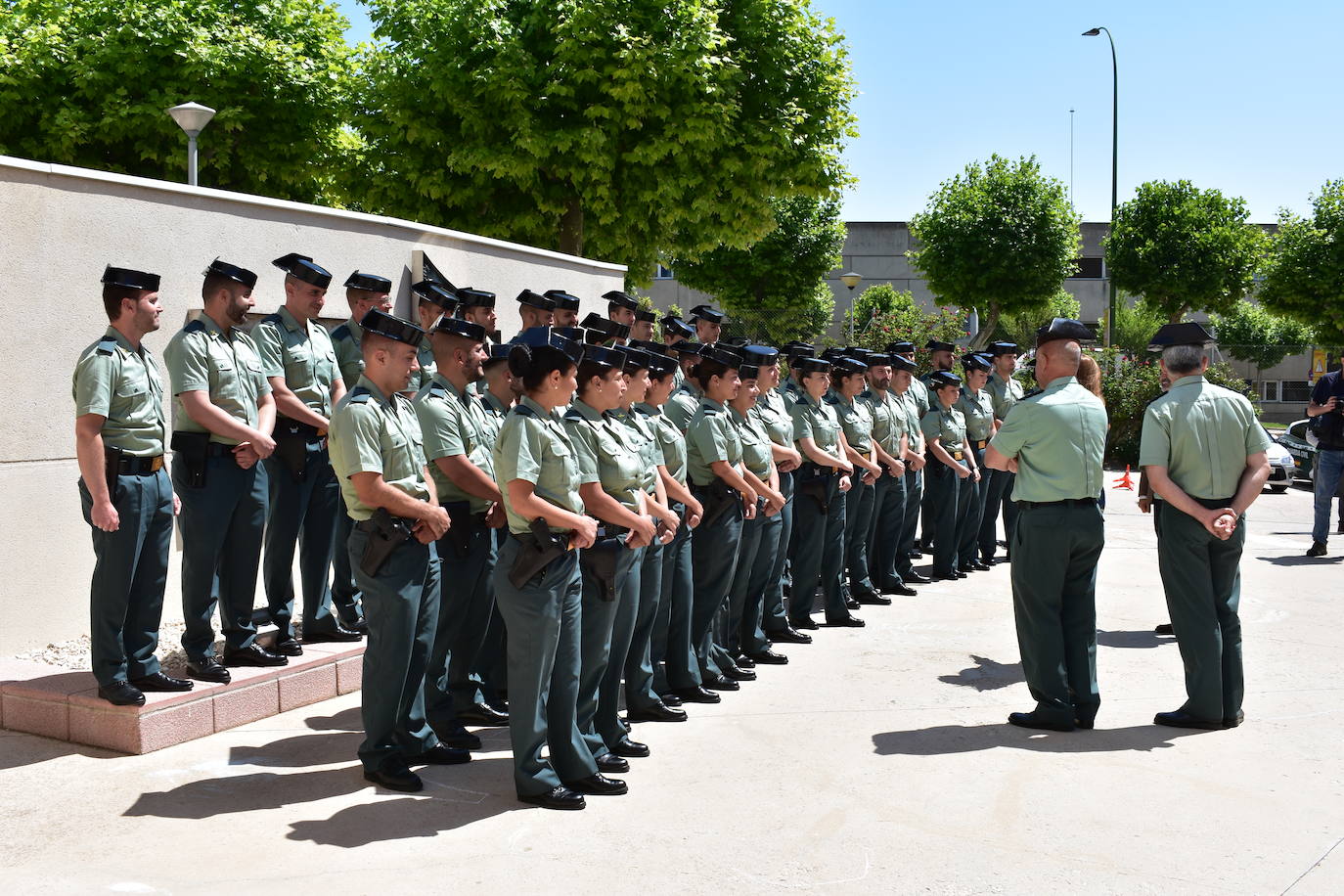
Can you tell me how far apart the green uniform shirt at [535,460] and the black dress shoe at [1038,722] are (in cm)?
278

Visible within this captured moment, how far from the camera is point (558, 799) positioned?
472 centimetres

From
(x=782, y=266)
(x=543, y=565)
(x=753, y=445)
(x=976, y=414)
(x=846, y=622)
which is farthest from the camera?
(x=782, y=266)

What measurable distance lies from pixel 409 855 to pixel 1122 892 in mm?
2501

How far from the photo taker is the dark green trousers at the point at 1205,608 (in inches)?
233

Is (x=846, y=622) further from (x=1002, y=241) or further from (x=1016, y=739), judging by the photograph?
(x=1002, y=241)

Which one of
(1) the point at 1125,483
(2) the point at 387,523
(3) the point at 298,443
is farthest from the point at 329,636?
(1) the point at 1125,483

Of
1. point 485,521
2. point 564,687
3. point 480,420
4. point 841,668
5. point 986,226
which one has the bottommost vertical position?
point 841,668

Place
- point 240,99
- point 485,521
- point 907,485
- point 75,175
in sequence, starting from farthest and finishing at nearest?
point 240,99 → point 907,485 → point 75,175 → point 485,521

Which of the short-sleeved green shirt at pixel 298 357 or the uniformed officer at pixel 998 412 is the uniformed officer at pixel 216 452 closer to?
the short-sleeved green shirt at pixel 298 357

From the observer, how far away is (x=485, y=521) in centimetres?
562

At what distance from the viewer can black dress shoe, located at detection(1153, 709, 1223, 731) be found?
19.6ft

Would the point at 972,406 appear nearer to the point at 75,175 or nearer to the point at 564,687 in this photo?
the point at 564,687

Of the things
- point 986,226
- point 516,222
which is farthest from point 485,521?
point 986,226

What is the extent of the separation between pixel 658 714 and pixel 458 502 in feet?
5.17
